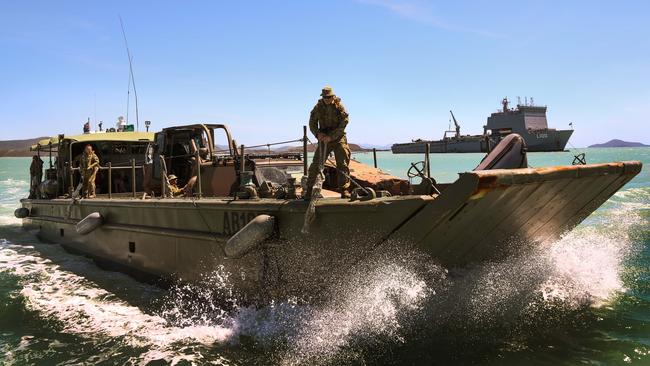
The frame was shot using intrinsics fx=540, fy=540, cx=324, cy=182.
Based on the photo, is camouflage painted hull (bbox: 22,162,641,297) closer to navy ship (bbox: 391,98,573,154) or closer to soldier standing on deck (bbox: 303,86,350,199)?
soldier standing on deck (bbox: 303,86,350,199)

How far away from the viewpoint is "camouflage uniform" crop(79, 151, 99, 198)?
35.8 ft

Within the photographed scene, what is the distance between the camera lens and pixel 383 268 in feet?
18.5

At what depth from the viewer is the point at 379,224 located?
17.4 feet

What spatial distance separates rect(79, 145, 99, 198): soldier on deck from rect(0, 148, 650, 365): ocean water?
11.1 feet

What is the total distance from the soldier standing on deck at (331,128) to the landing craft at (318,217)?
273 millimetres

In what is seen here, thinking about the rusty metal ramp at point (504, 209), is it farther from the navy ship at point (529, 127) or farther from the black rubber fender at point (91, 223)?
the navy ship at point (529, 127)

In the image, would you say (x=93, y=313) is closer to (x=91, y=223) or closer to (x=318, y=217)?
(x=91, y=223)

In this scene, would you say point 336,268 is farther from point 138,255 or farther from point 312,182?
point 138,255

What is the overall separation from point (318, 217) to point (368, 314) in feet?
3.85

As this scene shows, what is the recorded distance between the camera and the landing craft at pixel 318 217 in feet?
16.7

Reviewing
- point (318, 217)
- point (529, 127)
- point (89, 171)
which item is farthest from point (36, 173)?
point (529, 127)

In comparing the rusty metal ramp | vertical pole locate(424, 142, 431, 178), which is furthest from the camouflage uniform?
the rusty metal ramp

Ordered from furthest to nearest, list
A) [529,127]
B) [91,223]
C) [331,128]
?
[529,127] → [91,223] → [331,128]

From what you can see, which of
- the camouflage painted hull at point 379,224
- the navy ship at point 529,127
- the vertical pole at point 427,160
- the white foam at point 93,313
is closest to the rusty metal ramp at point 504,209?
the camouflage painted hull at point 379,224
